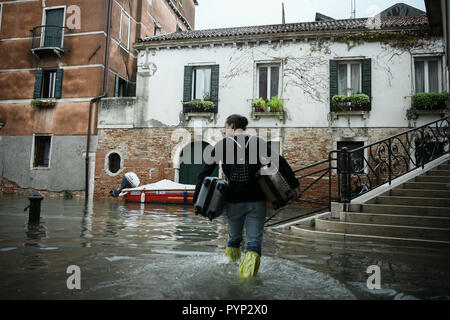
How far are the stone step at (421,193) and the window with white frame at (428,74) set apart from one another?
8295mm

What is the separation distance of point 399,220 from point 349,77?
31.2 ft

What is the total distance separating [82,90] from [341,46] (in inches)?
471

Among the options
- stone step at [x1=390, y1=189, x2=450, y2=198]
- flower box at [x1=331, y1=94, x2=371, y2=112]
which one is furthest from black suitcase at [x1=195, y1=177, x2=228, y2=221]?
flower box at [x1=331, y1=94, x2=371, y2=112]

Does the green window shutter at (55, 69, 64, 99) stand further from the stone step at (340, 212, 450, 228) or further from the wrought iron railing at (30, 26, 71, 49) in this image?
the stone step at (340, 212, 450, 228)

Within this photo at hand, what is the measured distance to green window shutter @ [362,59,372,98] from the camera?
13.1 metres

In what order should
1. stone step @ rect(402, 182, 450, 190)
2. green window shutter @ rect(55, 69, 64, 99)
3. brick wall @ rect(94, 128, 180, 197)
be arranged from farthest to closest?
1. green window shutter @ rect(55, 69, 64, 99)
2. brick wall @ rect(94, 128, 180, 197)
3. stone step @ rect(402, 182, 450, 190)

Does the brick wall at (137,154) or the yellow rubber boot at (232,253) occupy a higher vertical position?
the brick wall at (137,154)

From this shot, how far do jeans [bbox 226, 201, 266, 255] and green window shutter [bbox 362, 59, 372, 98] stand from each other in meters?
11.8

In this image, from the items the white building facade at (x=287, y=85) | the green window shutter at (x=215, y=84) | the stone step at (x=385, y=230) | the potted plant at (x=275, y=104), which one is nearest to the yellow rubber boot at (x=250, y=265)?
the stone step at (x=385, y=230)

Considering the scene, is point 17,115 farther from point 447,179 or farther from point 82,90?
point 447,179

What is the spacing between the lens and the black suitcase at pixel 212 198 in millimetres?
3033

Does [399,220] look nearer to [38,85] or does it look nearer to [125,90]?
[125,90]

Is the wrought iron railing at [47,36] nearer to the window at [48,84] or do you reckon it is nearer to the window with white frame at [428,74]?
the window at [48,84]
